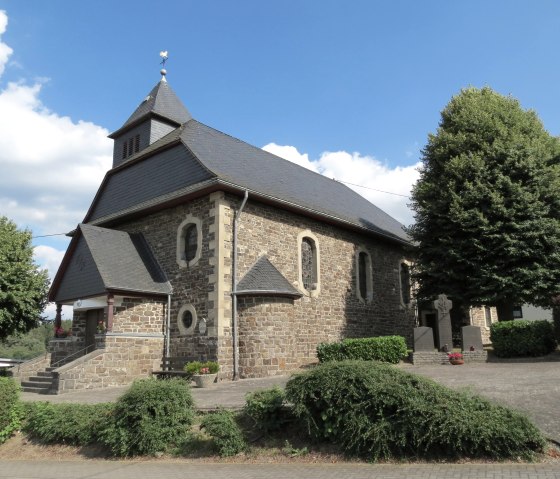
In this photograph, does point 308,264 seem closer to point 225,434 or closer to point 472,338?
point 472,338

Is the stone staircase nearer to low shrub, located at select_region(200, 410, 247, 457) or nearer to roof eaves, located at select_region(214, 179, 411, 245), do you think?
roof eaves, located at select_region(214, 179, 411, 245)

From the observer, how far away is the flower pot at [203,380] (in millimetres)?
13594

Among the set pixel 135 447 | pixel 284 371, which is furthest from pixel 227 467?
pixel 284 371

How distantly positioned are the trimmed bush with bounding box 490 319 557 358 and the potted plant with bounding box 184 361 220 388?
9431 millimetres

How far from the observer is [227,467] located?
23.7ft

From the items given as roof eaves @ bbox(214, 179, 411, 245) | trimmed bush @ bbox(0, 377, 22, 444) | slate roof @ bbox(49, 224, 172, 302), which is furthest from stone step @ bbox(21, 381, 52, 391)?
roof eaves @ bbox(214, 179, 411, 245)

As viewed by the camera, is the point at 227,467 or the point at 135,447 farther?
the point at 135,447

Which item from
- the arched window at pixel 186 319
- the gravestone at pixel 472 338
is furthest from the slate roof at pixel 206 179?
the gravestone at pixel 472 338

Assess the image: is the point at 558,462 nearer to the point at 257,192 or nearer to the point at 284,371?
the point at 284,371

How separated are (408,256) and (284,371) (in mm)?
11659

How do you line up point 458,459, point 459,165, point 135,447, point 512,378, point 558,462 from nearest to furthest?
1. point 558,462
2. point 458,459
3. point 135,447
4. point 512,378
5. point 459,165

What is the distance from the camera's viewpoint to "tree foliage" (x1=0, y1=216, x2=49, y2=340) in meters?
20.2

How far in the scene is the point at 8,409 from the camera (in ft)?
32.1

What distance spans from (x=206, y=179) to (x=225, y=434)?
9.81 m
